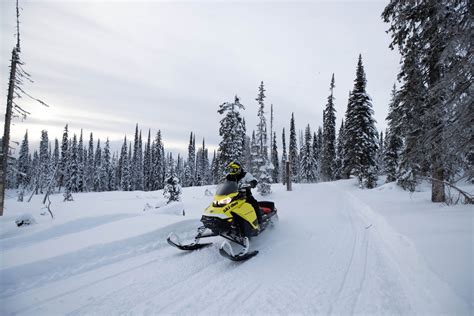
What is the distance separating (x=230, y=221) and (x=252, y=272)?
46.5 inches

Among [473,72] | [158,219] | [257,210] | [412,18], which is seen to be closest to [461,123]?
[473,72]

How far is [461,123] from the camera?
17.6 feet

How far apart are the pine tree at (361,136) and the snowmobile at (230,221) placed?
21.8 metres

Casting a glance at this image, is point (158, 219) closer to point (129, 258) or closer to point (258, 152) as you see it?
point (129, 258)

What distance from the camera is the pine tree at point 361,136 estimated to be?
2373 cm

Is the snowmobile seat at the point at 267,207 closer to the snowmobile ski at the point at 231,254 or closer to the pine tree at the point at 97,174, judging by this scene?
the snowmobile ski at the point at 231,254

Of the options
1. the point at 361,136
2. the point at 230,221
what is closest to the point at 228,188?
the point at 230,221

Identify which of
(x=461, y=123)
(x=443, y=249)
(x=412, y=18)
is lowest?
(x=443, y=249)

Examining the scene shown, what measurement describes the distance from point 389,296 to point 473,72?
5284mm

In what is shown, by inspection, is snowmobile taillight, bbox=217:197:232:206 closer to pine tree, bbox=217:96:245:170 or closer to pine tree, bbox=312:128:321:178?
pine tree, bbox=217:96:245:170

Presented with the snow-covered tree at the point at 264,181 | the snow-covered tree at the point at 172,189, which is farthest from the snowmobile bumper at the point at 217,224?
the snow-covered tree at the point at 264,181

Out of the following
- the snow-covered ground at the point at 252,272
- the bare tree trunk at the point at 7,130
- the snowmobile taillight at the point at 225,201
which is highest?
the bare tree trunk at the point at 7,130

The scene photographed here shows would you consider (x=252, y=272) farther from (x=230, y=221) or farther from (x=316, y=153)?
(x=316, y=153)

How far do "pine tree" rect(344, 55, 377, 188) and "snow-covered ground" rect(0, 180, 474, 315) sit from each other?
18574 mm
